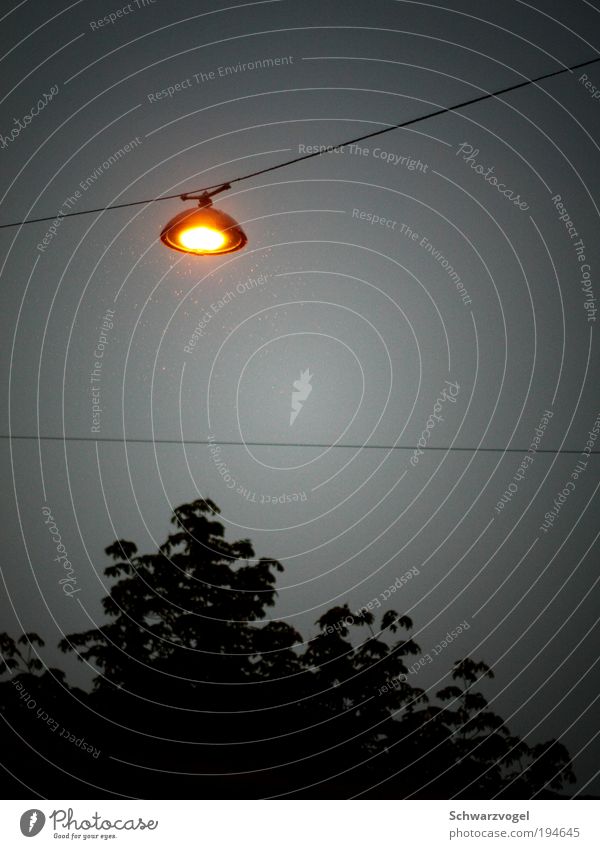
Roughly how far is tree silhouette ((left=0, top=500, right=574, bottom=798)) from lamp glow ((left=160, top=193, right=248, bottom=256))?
1.14 m

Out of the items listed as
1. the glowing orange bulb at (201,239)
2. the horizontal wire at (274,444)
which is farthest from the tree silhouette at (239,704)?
the glowing orange bulb at (201,239)

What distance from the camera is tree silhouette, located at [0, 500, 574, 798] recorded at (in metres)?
2.35

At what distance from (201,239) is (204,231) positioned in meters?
0.04

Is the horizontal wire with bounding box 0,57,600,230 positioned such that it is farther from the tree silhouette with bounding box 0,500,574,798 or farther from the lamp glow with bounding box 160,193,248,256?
the tree silhouette with bounding box 0,500,574,798

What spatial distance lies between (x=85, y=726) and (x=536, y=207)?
8.77 feet

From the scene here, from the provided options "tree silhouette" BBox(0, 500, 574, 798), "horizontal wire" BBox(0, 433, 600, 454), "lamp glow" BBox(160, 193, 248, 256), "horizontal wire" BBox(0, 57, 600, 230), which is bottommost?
"tree silhouette" BBox(0, 500, 574, 798)

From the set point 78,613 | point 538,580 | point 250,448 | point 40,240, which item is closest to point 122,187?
point 40,240

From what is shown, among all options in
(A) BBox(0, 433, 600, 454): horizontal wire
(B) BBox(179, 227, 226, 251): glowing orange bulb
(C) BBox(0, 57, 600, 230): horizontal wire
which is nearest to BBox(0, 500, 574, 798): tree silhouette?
(A) BBox(0, 433, 600, 454): horizontal wire

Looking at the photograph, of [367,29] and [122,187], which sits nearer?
[367,29]

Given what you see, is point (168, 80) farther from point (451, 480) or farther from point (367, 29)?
point (451, 480)

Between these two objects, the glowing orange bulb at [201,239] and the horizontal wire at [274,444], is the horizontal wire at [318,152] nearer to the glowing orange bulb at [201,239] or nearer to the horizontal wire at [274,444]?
the glowing orange bulb at [201,239]

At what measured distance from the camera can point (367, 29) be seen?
2746mm

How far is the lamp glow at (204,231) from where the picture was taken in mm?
2320

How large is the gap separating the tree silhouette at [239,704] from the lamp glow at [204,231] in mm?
1142
